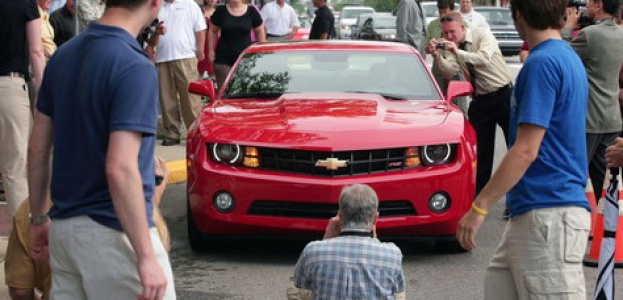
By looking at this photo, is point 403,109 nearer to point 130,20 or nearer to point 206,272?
point 206,272

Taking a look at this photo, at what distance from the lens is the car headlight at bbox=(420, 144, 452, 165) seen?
7.71 metres

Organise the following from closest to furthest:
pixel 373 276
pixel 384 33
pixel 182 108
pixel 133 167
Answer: pixel 133 167 < pixel 373 276 < pixel 182 108 < pixel 384 33

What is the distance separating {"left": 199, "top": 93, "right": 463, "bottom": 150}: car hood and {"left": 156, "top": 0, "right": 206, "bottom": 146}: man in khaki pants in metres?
4.98

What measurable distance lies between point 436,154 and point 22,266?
3.08 metres

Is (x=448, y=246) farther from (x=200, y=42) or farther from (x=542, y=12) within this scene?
(x=200, y=42)

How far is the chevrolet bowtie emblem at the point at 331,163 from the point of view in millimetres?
7527

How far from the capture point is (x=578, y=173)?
446 cm

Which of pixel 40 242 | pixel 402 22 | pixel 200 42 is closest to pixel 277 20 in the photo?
pixel 402 22

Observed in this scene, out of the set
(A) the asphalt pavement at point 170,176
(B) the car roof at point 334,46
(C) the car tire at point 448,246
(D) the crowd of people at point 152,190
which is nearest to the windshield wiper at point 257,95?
(B) the car roof at point 334,46

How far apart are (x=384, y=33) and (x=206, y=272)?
34852 millimetres

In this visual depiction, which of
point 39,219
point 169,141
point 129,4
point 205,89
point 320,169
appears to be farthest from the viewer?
point 169,141

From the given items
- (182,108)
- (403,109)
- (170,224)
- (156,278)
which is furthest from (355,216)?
(182,108)

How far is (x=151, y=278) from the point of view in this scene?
3.59 metres

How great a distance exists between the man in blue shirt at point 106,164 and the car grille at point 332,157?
3775mm
